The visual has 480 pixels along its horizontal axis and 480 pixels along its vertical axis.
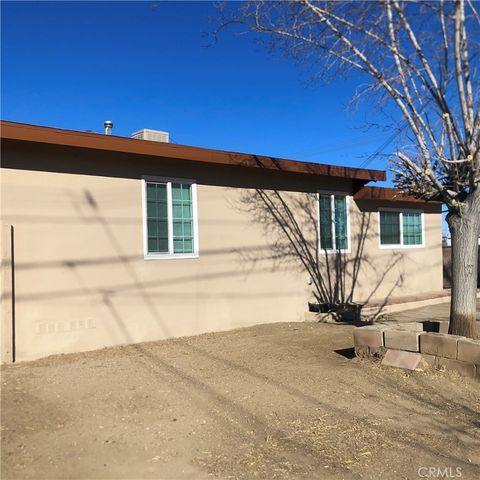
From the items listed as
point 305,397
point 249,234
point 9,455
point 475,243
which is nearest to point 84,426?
point 9,455

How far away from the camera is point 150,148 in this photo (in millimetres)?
8609

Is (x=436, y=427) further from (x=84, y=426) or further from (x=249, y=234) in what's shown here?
(x=249, y=234)

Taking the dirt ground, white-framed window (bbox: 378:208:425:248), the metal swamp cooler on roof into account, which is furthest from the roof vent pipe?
white-framed window (bbox: 378:208:425:248)

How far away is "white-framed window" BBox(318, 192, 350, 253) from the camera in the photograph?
40.6ft

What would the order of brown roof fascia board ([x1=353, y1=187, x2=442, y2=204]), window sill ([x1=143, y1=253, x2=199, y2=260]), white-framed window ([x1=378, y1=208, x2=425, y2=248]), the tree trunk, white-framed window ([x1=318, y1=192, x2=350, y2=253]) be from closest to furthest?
the tree trunk < window sill ([x1=143, y1=253, x2=199, y2=260]) < white-framed window ([x1=318, y1=192, x2=350, y2=253]) < brown roof fascia board ([x1=353, y1=187, x2=442, y2=204]) < white-framed window ([x1=378, y1=208, x2=425, y2=248])

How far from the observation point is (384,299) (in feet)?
45.0

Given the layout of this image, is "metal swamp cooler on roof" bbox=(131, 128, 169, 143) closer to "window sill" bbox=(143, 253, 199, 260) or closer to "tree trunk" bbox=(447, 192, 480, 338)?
"window sill" bbox=(143, 253, 199, 260)

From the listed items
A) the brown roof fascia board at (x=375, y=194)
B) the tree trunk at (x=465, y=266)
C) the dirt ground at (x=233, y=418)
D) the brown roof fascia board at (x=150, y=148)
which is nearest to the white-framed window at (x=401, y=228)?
the brown roof fascia board at (x=375, y=194)

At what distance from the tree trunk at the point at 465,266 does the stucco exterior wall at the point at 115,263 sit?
14.2 ft

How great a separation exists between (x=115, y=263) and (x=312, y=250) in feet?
16.7
